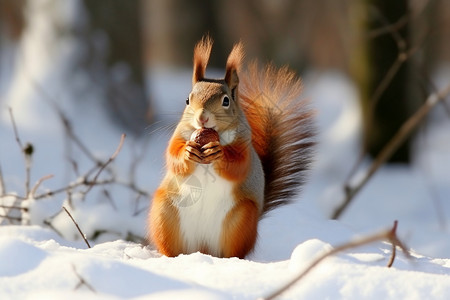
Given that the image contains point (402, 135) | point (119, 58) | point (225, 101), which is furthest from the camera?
point (119, 58)

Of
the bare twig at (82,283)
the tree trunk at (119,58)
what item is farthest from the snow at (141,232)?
the tree trunk at (119,58)

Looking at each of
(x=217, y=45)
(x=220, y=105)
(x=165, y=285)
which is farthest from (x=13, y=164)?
(x=217, y=45)

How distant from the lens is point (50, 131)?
20.7 feet

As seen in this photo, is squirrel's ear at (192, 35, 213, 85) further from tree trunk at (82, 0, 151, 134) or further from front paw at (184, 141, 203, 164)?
tree trunk at (82, 0, 151, 134)

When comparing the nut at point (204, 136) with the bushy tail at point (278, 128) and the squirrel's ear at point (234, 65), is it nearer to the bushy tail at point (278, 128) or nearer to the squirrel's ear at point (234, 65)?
the squirrel's ear at point (234, 65)

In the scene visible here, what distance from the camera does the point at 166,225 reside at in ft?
8.22

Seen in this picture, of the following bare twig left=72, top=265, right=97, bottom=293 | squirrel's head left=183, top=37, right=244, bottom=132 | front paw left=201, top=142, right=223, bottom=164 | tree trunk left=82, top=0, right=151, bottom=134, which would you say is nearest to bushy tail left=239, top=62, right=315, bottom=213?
squirrel's head left=183, top=37, right=244, bottom=132

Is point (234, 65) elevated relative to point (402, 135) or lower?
elevated

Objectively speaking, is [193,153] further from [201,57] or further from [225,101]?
[201,57]

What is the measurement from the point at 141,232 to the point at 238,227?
3.20ft

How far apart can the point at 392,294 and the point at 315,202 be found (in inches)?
165

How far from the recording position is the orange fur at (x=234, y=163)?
2.41m

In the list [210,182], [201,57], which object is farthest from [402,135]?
[210,182]

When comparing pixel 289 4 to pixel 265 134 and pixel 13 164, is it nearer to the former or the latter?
pixel 13 164
